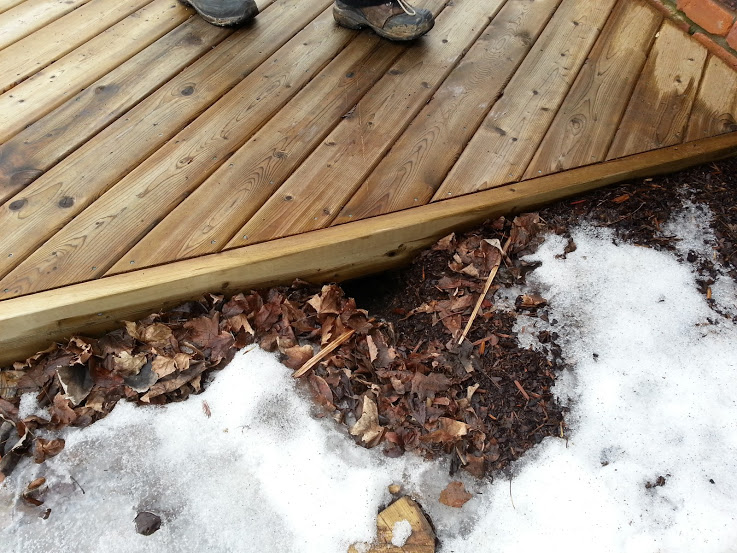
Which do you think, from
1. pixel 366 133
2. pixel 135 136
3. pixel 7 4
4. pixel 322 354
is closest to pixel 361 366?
pixel 322 354

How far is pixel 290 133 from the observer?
1.92m

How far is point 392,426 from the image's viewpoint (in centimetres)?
154

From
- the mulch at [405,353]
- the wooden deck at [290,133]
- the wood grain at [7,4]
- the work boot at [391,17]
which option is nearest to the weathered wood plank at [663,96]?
the wooden deck at [290,133]

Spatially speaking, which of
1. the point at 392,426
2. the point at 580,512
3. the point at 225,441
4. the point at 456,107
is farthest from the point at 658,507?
the point at 456,107

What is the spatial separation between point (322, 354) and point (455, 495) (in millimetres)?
549

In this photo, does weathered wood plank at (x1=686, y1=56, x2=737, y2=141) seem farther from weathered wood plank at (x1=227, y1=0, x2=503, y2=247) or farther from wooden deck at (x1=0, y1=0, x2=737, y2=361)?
weathered wood plank at (x1=227, y1=0, x2=503, y2=247)

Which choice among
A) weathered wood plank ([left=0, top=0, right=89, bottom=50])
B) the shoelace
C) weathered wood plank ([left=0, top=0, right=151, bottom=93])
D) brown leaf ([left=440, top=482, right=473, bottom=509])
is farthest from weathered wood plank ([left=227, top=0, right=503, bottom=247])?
weathered wood plank ([left=0, top=0, right=89, bottom=50])

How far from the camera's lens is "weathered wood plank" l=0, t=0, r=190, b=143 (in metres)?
1.98

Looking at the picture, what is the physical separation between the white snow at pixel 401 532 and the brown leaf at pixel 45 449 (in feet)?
3.09

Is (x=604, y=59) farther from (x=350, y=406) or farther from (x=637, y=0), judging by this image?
(x=350, y=406)

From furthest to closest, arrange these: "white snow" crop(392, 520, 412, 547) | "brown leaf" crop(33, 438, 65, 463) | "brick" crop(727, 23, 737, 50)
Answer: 1. "brick" crop(727, 23, 737, 50)
2. "brown leaf" crop(33, 438, 65, 463)
3. "white snow" crop(392, 520, 412, 547)

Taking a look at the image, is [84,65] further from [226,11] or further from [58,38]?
[226,11]

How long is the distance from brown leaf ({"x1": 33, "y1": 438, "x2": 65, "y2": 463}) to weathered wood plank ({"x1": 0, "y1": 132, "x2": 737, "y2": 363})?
→ 0.29m

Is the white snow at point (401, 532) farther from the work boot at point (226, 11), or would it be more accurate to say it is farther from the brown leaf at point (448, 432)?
the work boot at point (226, 11)
